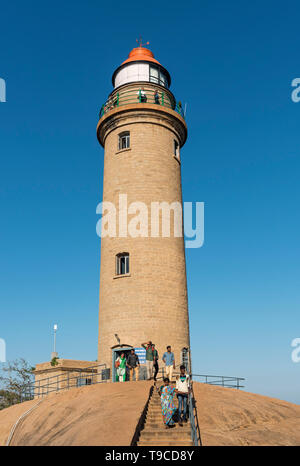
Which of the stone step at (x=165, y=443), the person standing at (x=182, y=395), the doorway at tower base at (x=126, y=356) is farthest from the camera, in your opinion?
the doorway at tower base at (x=126, y=356)

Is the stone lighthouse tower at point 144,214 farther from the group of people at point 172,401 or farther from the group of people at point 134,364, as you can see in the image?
the group of people at point 172,401

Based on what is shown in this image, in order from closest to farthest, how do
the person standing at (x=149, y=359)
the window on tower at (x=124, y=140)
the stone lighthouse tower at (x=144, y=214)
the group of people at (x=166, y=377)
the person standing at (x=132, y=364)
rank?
the group of people at (x=166, y=377), the person standing at (x=132, y=364), the person standing at (x=149, y=359), the stone lighthouse tower at (x=144, y=214), the window on tower at (x=124, y=140)

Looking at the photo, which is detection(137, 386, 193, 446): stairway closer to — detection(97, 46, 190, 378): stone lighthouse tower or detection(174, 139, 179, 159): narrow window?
detection(97, 46, 190, 378): stone lighthouse tower

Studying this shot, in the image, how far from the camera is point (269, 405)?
1697 cm

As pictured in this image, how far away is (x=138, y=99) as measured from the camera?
26.2m

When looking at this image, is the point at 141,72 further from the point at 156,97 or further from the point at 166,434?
the point at 166,434

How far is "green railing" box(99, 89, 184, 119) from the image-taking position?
26312 mm

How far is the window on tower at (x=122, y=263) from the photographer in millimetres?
23266

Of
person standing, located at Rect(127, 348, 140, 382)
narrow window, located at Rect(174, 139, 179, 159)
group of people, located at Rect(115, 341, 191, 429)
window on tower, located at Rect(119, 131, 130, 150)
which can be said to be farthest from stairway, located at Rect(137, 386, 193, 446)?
narrow window, located at Rect(174, 139, 179, 159)

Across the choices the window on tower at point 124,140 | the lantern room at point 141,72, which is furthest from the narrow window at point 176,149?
the lantern room at point 141,72

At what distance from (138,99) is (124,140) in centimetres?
272

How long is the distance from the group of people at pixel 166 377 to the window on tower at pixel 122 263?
171 inches

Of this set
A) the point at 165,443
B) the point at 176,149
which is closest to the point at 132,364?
the point at 165,443

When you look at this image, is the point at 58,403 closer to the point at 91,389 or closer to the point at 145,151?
the point at 91,389
